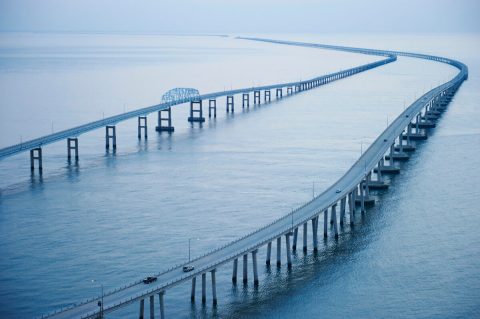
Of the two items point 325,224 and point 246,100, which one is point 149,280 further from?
point 246,100

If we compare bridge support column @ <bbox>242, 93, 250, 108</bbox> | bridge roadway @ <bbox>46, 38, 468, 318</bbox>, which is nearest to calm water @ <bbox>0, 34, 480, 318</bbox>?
bridge roadway @ <bbox>46, 38, 468, 318</bbox>

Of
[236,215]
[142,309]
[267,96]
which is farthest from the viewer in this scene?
[267,96]

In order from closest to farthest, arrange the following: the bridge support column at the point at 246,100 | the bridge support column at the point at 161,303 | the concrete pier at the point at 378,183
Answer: the bridge support column at the point at 161,303 < the concrete pier at the point at 378,183 < the bridge support column at the point at 246,100

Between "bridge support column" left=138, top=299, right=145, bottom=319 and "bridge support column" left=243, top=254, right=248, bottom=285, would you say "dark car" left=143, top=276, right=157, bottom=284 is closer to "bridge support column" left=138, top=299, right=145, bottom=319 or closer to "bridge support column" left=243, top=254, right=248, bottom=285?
"bridge support column" left=138, top=299, right=145, bottom=319

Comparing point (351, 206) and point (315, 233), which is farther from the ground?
point (351, 206)

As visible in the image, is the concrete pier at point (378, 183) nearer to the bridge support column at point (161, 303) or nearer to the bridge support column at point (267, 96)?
the bridge support column at point (161, 303)

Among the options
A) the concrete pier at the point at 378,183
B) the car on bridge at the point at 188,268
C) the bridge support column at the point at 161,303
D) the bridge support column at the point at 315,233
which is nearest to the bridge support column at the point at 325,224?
the bridge support column at the point at 315,233

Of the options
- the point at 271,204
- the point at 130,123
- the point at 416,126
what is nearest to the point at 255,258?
the point at 271,204

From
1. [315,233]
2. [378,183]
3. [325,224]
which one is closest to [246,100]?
[378,183]

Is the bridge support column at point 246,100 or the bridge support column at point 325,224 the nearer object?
the bridge support column at point 325,224

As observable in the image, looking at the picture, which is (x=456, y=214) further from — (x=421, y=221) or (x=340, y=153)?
(x=340, y=153)

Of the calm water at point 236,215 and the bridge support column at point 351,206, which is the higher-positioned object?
the bridge support column at point 351,206
